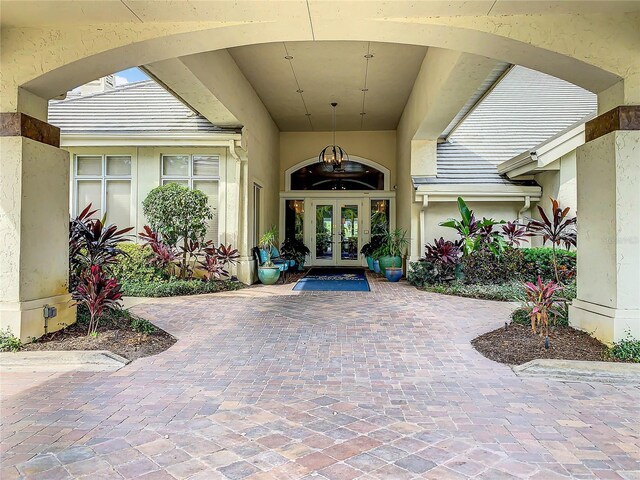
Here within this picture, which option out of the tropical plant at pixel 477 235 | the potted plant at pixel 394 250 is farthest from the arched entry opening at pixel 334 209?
the tropical plant at pixel 477 235

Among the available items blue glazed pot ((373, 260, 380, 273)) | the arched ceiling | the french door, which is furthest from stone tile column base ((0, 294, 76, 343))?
the french door

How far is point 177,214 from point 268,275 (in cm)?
245

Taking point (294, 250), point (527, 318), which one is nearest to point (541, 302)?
point (527, 318)

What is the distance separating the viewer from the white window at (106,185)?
981 centimetres

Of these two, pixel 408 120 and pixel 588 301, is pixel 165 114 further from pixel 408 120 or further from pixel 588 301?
pixel 588 301

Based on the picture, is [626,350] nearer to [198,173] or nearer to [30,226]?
[30,226]

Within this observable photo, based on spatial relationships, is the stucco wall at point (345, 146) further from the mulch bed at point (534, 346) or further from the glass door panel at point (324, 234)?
the mulch bed at point (534, 346)

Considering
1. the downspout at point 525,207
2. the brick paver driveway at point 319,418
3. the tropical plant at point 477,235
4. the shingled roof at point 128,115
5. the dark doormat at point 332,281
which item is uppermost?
the shingled roof at point 128,115

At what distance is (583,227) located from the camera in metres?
4.73

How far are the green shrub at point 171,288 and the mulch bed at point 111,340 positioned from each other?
8.94 feet

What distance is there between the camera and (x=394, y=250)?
11375mm

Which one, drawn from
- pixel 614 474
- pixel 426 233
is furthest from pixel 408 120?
pixel 614 474

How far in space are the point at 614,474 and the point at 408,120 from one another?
9658 mm

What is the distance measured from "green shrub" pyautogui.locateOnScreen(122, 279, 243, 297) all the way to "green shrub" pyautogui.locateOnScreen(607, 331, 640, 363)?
21.8 feet
